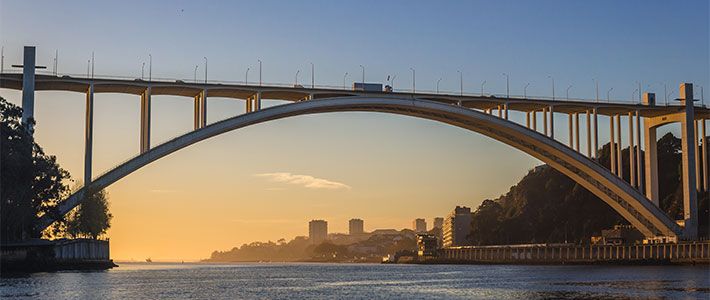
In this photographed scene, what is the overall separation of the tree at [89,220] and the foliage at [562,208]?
62.5 meters

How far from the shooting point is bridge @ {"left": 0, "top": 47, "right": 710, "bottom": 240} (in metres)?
81.4

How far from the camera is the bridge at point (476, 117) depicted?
81375 millimetres

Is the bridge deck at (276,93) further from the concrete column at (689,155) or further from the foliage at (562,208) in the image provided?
the foliage at (562,208)

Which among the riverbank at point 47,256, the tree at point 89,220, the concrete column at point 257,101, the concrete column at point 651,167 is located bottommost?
the riverbank at point 47,256

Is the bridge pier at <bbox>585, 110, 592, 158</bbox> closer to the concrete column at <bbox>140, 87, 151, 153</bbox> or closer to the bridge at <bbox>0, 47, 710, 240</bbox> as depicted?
the bridge at <bbox>0, 47, 710, 240</bbox>

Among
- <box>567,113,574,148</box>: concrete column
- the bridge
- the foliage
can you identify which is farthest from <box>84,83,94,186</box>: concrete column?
the foliage

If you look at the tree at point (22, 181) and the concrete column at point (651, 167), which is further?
the concrete column at point (651, 167)

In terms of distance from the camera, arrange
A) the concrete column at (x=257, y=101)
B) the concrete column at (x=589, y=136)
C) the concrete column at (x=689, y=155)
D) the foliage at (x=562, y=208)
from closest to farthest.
Result: the concrete column at (x=257, y=101) → the concrete column at (x=589, y=136) → the concrete column at (x=689, y=155) → the foliage at (x=562, y=208)

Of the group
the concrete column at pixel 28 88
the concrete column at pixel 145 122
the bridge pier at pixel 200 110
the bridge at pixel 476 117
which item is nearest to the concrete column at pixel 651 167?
the bridge at pixel 476 117

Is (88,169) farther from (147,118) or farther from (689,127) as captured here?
(689,127)

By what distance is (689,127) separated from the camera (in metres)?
102

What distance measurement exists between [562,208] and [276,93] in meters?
74.6

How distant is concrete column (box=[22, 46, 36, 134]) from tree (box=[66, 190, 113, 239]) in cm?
1764

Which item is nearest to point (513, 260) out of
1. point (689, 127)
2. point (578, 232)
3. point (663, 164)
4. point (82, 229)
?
point (578, 232)
